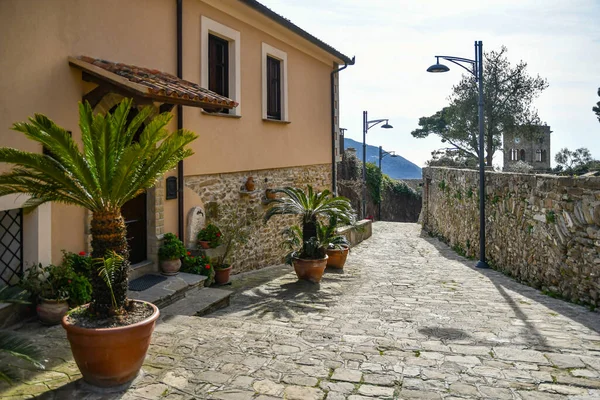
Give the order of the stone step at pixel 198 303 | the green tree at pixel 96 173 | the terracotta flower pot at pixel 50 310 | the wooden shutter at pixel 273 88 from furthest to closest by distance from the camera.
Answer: the wooden shutter at pixel 273 88
the stone step at pixel 198 303
the terracotta flower pot at pixel 50 310
the green tree at pixel 96 173

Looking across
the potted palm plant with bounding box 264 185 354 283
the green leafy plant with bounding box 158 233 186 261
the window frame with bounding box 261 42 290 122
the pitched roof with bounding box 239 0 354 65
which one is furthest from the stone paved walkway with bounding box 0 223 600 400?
the pitched roof with bounding box 239 0 354 65

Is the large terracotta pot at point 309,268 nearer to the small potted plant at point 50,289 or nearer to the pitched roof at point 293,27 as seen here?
the small potted plant at point 50,289

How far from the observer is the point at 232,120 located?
928cm

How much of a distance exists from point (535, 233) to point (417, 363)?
5.68 m

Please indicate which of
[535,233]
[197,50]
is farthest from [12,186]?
[535,233]

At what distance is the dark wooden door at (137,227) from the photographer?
23.8 ft

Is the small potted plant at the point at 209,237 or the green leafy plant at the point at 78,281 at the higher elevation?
the small potted plant at the point at 209,237

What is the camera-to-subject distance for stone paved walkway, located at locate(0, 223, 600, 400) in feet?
11.8

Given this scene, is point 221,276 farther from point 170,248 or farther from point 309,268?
point 309,268

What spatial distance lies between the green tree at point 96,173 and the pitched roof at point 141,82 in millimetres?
1690

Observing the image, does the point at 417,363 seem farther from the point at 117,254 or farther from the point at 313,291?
the point at 313,291

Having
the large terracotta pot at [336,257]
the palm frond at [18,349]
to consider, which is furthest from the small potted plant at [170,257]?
the palm frond at [18,349]

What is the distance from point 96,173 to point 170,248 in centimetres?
356

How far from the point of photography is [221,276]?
8320 mm
